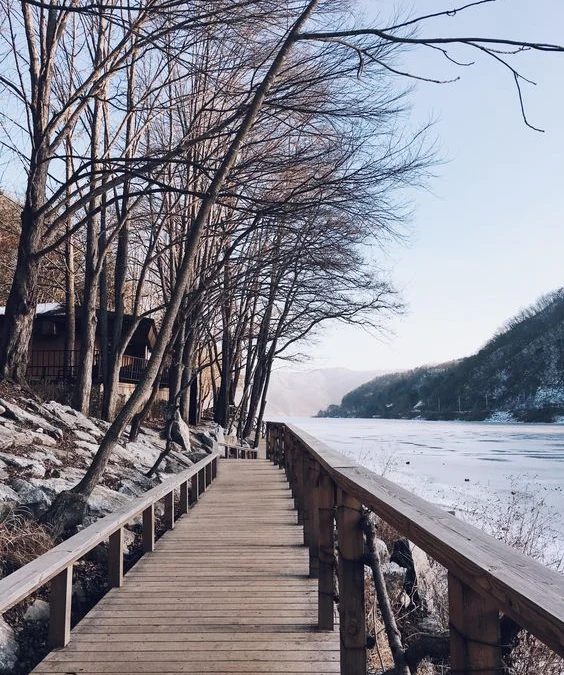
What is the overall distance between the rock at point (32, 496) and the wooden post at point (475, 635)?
5.69 m

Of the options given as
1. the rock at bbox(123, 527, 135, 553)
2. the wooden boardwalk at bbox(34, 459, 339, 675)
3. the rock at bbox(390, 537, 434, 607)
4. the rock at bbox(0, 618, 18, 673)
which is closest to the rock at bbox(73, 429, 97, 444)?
the rock at bbox(123, 527, 135, 553)

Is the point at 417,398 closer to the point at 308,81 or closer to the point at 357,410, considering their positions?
the point at 357,410

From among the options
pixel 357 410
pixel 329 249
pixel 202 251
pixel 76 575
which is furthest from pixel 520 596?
pixel 357 410

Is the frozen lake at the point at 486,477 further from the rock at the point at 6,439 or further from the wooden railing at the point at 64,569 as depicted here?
the rock at the point at 6,439

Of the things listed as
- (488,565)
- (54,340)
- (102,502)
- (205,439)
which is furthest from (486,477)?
(488,565)

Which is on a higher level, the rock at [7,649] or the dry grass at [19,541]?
the dry grass at [19,541]

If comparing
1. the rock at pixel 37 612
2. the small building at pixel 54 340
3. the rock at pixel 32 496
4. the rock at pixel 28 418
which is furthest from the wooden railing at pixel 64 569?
the small building at pixel 54 340

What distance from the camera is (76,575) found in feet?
19.5

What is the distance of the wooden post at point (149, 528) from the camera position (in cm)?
588

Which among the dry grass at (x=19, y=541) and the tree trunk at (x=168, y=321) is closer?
the dry grass at (x=19, y=541)

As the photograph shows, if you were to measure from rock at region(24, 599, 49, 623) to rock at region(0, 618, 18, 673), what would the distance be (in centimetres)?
37

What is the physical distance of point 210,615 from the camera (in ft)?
14.1

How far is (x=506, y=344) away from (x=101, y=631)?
136891mm

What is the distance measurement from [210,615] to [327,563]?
91 centimetres
